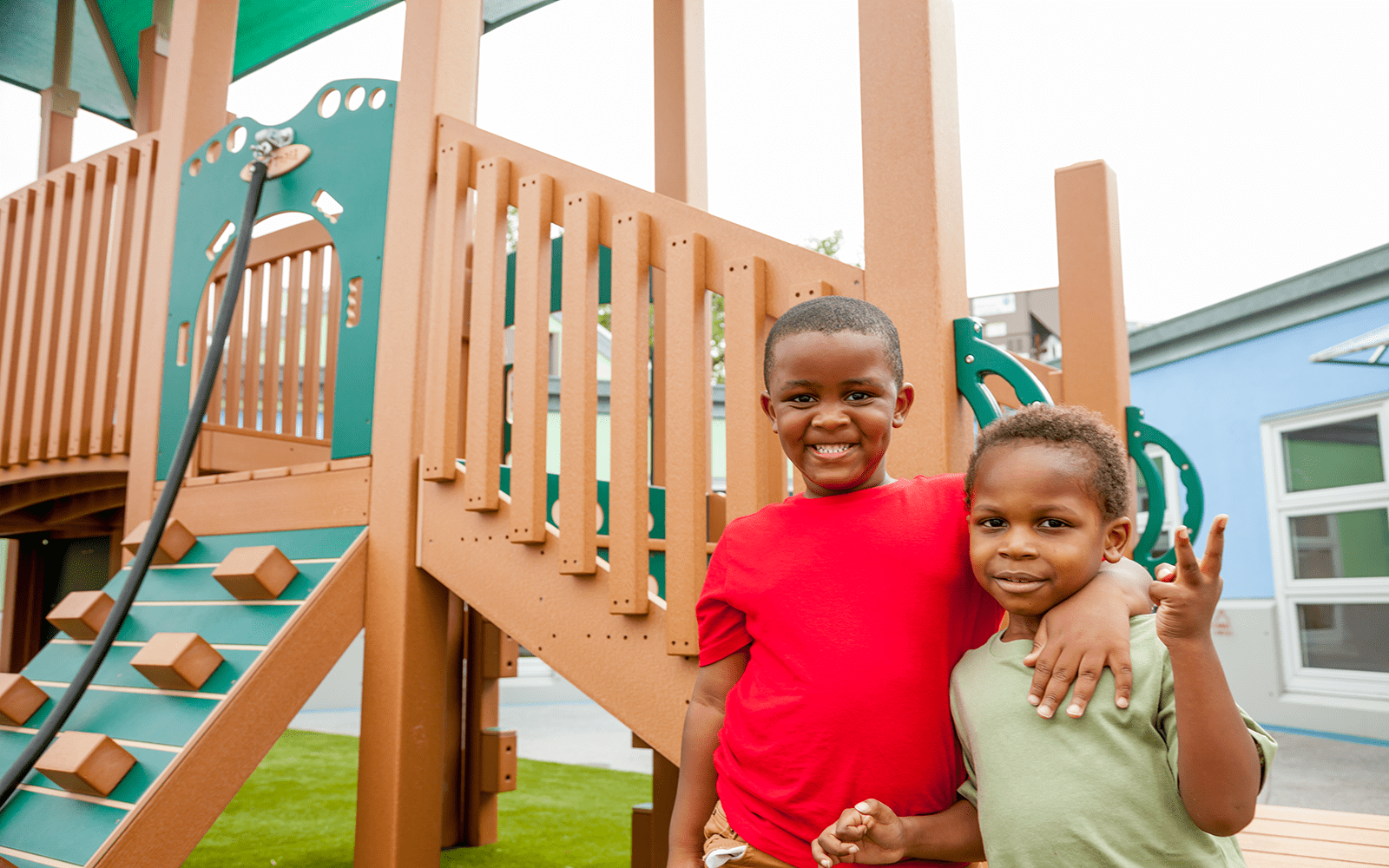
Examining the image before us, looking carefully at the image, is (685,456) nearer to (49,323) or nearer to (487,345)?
(487,345)

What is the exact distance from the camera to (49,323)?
3957mm

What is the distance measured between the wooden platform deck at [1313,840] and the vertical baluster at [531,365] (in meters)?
1.87

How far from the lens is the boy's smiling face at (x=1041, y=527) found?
1.04m

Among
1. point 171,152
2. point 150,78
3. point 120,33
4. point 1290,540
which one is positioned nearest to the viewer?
point 171,152

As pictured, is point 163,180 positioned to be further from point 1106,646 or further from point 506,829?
point 1106,646

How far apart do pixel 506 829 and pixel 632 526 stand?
3039mm

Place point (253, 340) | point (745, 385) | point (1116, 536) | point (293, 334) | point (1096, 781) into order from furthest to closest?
point (253, 340), point (293, 334), point (745, 385), point (1116, 536), point (1096, 781)

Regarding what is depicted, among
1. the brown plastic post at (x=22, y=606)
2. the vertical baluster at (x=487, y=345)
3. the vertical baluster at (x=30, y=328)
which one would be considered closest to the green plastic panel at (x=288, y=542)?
the vertical baluster at (x=487, y=345)

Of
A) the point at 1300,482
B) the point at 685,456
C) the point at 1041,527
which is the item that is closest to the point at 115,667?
the point at 685,456

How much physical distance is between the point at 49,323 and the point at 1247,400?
8.29 meters

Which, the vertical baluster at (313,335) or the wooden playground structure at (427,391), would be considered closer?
the wooden playground structure at (427,391)

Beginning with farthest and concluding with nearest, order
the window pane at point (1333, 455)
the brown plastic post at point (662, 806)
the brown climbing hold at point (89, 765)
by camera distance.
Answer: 1. the window pane at point (1333, 455)
2. the brown plastic post at point (662, 806)
3. the brown climbing hold at point (89, 765)

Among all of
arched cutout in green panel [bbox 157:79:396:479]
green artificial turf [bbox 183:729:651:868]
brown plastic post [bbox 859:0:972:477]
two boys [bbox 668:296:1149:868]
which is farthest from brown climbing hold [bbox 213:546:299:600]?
brown plastic post [bbox 859:0:972:477]

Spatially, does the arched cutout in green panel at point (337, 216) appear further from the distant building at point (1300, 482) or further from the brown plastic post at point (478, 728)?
the distant building at point (1300, 482)
